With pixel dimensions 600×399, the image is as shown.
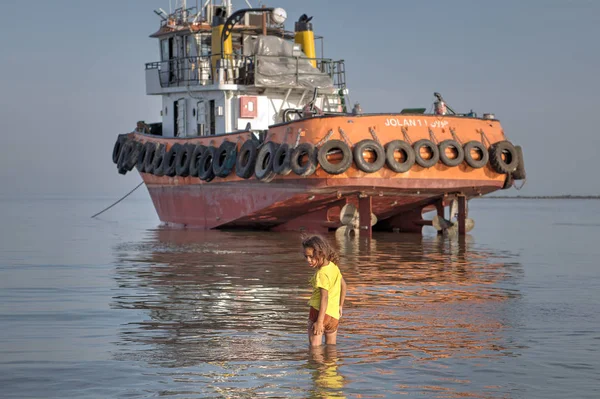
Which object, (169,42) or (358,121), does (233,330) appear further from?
(169,42)

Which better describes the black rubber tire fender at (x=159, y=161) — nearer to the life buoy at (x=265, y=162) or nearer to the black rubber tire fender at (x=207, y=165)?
the black rubber tire fender at (x=207, y=165)

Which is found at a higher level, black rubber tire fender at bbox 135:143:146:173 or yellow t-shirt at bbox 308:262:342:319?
black rubber tire fender at bbox 135:143:146:173

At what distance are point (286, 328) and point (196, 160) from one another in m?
15.4

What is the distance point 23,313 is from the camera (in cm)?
955

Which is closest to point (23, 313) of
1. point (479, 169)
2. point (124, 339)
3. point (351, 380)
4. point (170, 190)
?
point (124, 339)

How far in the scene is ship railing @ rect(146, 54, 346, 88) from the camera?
76.2 feet

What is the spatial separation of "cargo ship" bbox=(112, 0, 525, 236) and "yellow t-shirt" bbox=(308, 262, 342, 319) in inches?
461

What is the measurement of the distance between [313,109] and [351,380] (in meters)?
15.7

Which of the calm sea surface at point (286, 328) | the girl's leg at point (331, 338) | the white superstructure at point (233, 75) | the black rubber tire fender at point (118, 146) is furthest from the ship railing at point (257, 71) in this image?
the girl's leg at point (331, 338)

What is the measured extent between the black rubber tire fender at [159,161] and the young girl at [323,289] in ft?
59.1

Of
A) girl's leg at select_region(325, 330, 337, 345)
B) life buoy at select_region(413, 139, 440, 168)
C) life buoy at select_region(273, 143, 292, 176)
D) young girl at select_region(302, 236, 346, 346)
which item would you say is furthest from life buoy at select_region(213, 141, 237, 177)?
young girl at select_region(302, 236, 346, 346)

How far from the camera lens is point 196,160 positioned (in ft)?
77.3

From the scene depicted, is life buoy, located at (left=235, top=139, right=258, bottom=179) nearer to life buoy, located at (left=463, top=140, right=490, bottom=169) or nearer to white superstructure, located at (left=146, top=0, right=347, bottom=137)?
white superstructure, located at (left=146, top=0, right=347, bottom=137)

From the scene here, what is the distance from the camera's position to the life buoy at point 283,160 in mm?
19469
